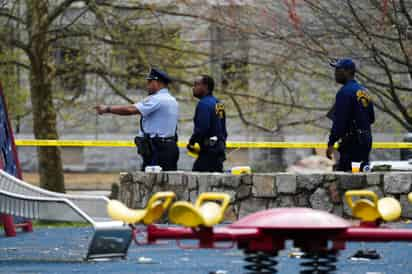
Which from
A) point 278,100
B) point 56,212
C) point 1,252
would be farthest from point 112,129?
point 56,212

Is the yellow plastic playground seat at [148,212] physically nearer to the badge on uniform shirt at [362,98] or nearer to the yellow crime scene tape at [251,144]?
the badge on uniform shirt at [362,98]

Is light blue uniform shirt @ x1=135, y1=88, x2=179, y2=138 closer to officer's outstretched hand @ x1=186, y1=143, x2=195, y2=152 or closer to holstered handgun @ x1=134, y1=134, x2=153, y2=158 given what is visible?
holstered handgun @ x1=134, y1=134, x2=153, y2=158

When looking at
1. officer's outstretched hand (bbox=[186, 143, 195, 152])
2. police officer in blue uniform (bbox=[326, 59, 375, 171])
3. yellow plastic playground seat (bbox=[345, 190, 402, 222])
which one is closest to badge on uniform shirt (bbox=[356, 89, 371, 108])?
police officer in blue uniform (bbox=[326, 59, 375, 171])

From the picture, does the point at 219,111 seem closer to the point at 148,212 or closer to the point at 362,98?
the point at 362,98

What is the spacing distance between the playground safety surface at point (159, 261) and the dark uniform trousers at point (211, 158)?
258 cm

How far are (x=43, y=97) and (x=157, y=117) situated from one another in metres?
7.69

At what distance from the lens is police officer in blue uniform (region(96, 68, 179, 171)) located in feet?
46.3

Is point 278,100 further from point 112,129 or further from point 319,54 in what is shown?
point 112,129

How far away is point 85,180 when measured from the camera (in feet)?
111

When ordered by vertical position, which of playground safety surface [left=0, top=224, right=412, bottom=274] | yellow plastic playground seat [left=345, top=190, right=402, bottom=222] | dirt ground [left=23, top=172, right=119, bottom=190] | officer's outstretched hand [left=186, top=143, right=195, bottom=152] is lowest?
playground safety surface [left=0, top=224, right=412, bottom=274]

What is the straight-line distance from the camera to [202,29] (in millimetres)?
21906

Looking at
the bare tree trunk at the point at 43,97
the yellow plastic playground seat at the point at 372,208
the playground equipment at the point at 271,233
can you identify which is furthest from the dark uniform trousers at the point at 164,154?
the playground equipment at the point at 271,233

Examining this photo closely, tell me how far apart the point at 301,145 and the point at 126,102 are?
4.69 meters

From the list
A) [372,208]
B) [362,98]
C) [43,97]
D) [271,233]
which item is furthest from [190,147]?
[271,233]
